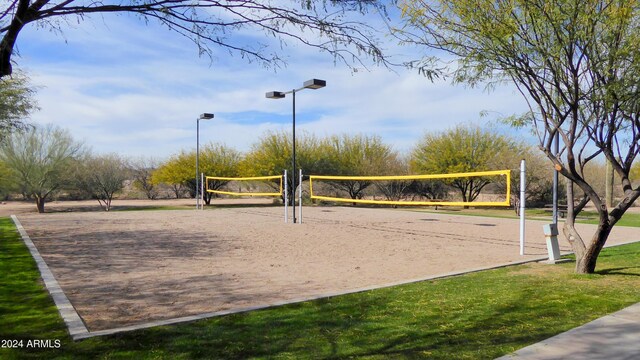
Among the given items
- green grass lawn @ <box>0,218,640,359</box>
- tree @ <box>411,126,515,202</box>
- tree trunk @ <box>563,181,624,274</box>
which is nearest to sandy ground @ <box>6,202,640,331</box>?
green grass lawn @ <box>0,218,640,359</box>

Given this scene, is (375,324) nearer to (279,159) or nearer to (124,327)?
(124,327)

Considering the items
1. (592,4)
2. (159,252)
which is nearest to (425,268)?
(592,4)

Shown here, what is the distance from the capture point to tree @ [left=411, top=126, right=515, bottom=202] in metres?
29.6

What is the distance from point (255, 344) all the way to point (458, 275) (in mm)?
4251

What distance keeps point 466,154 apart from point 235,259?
23.8 meters

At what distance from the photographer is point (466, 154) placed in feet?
97.8

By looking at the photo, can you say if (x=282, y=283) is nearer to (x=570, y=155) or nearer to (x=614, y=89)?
(x=570, y=155)

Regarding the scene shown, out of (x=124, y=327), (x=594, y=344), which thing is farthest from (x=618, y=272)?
(x=124, y=327)

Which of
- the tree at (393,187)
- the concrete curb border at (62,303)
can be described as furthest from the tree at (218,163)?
the concrete curb border at (62,303)

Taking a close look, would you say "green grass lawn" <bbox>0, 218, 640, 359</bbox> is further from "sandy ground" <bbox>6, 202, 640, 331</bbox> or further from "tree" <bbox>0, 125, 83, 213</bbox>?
"tree" <bbox>0, 125, 83, 213</bbox>

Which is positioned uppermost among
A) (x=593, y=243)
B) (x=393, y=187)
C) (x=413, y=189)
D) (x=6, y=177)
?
(x=6, y=177)

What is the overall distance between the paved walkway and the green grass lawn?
14 cm

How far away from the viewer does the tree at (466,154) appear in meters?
29.6

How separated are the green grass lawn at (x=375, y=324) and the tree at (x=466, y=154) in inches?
931
